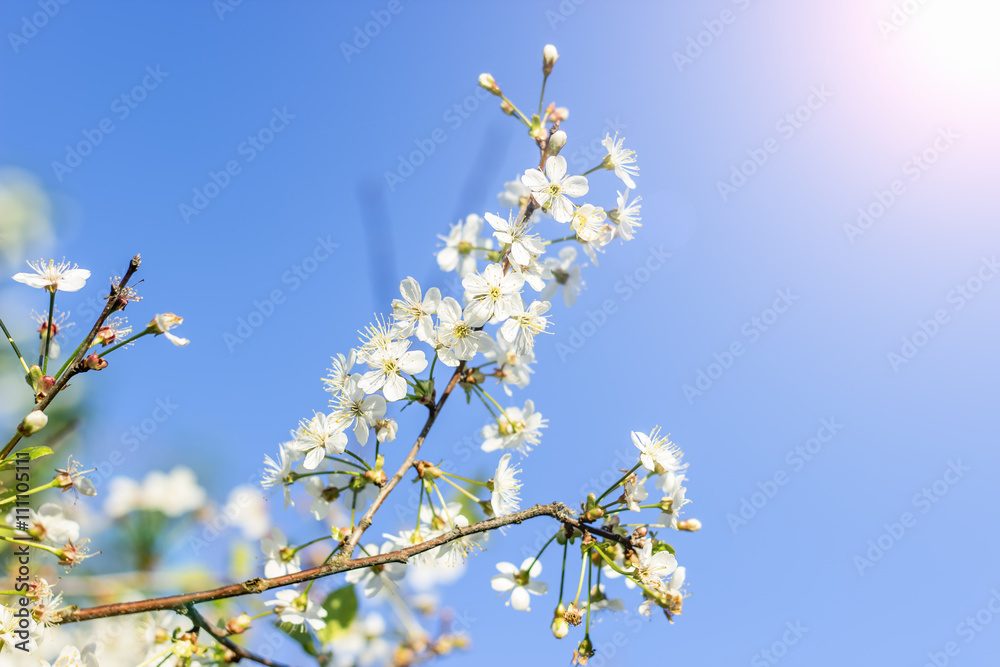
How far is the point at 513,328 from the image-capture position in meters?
2.16

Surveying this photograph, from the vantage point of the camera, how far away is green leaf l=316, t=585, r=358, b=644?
251 cm

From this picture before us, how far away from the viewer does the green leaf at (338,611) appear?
2508 millimetres

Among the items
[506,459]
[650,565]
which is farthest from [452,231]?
[650,565]

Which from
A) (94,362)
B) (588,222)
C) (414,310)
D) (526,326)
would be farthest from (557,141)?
(94,362)

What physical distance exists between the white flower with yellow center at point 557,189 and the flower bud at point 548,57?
0.59 meters

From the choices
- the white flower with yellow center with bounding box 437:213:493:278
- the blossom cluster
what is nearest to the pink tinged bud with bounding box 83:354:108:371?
the blossom cluster

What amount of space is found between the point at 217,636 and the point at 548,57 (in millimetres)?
2369

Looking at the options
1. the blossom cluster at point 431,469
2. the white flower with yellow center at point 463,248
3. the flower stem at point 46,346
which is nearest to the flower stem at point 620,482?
the blossom cluster at point 431,469

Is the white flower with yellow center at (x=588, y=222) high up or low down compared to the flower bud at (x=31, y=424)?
up

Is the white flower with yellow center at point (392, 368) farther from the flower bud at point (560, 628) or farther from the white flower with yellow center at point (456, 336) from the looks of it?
the flower bud at point (560, 628)

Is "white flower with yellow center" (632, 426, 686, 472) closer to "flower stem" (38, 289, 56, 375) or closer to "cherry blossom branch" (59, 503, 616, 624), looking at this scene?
"cherry blossom branch" (59, 503, 616, 624)

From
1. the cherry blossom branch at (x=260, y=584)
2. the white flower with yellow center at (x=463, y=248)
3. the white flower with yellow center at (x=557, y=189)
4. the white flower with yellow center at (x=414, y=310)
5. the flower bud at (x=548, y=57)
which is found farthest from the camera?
the white flower with yellow center at (x=463, y=248)

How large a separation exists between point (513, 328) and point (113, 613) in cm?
134

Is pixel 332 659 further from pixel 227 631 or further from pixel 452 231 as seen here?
pixel 452 231
